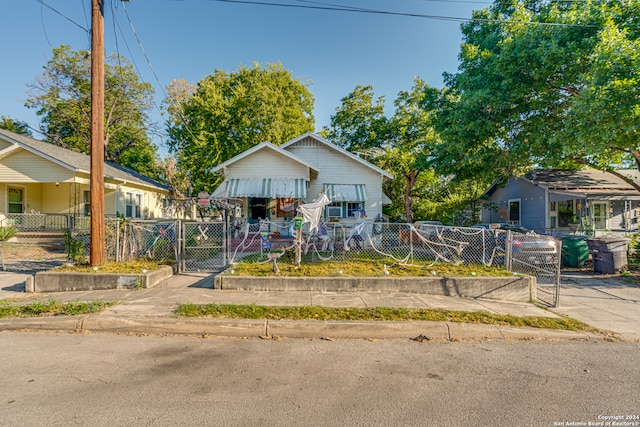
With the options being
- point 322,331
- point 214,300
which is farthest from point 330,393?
point 214,300

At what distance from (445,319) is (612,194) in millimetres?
16343

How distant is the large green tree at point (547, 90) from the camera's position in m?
9.19

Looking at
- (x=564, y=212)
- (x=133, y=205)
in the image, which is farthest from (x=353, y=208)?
(x=133, y=205)

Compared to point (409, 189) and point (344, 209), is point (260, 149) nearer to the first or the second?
point (344, 209)

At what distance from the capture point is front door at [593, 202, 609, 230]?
17359 mm

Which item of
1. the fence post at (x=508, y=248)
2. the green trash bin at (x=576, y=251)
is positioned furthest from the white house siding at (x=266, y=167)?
the green trash bin at (x=576, y=251)

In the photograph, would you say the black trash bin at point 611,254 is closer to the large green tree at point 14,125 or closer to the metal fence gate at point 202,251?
the metal fence gate at point 202,251

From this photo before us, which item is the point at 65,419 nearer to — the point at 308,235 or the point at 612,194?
the point at 308,235

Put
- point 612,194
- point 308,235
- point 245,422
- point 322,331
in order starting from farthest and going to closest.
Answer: point 612,194
point 308,235
point 322,331
point 245,422

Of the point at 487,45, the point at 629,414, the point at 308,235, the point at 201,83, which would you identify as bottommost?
the point at 629,414

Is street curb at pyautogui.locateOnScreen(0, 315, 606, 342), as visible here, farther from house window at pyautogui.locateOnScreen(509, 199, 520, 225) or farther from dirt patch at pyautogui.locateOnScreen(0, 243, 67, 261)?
house window at pyautogui.locateOnScreen(509, 199, 520, 225)

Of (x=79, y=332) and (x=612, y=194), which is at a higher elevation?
(x=612, y=194)

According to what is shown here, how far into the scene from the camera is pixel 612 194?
15328 millimetres

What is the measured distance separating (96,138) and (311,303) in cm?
696
